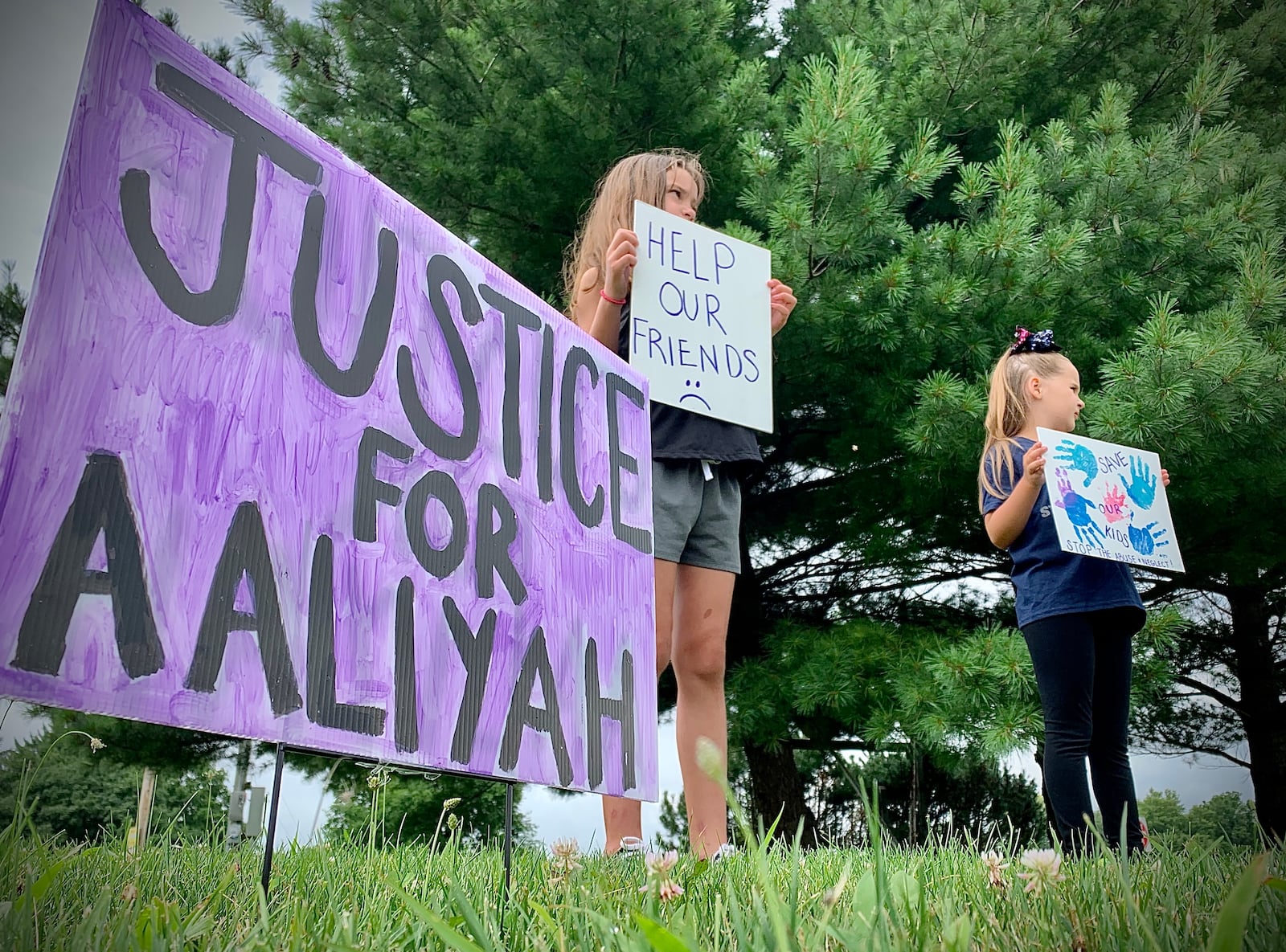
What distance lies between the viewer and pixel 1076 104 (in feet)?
14.2

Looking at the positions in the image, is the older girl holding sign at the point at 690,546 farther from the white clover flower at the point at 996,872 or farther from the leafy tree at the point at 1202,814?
the leafy tree at the point at 1202,814

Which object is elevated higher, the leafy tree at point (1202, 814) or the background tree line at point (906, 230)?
the background tree line at point (906, 230)

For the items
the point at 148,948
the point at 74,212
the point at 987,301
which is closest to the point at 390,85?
the point at 987,301

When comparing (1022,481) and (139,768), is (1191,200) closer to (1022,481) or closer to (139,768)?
(1022,481)

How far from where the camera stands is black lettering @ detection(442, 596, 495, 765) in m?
0.99

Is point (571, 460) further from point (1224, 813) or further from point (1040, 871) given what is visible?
point (1224, 813)

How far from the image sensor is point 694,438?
78.9 inches

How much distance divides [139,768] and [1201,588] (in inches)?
216

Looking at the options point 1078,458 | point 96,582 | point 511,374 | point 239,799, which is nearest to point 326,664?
point 96,582

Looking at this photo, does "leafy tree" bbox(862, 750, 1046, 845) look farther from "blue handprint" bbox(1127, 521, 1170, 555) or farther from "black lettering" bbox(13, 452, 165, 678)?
"black lettering" bbox(13, 452, 165, 678)

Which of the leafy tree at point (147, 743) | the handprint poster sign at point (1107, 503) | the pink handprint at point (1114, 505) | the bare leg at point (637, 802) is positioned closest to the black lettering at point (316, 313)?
the bare leg at point (637, 802)

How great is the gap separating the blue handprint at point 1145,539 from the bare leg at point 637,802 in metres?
0.97

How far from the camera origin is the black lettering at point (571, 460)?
1264 millimetres

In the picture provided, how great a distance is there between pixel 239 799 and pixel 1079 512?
9.19 ft
